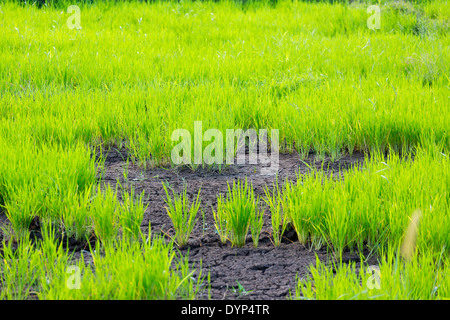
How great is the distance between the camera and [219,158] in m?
3.08

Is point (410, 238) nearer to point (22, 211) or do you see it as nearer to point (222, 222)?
point (222, 222)

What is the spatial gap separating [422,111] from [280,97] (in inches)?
45.9

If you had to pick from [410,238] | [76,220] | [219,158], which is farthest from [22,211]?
[410,238]

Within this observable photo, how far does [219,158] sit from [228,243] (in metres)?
0.86

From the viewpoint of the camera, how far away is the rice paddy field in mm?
1878

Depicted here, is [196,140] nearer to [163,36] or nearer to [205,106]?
[205,106]

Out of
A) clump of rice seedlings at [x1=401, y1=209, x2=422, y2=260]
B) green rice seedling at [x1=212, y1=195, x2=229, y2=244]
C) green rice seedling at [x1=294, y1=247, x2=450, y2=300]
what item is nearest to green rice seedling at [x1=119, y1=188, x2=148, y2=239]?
green rice seedling at [x1=212, y1=195, x2=229, y2=244]

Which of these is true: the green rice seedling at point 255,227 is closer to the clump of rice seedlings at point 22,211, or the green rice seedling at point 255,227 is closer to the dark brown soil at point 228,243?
the dark brown soil at point 228,243

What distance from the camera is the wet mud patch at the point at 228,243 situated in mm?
1959

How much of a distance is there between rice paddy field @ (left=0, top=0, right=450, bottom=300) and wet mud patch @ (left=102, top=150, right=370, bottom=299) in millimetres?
10

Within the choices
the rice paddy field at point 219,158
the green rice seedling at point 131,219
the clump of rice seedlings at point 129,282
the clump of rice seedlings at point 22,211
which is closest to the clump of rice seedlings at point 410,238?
the rice paddy field at point 219,158

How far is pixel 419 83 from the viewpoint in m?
4.05
